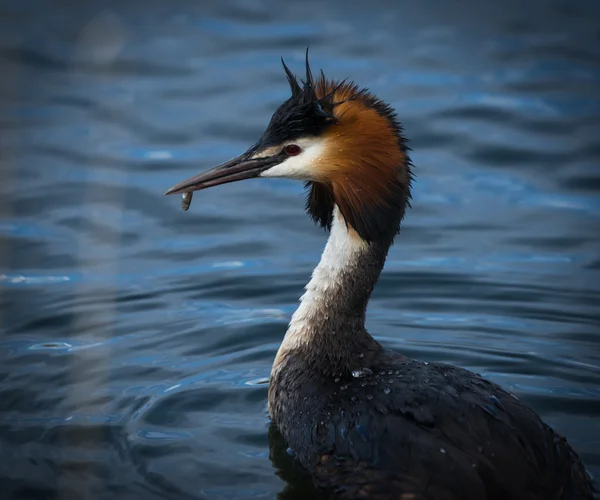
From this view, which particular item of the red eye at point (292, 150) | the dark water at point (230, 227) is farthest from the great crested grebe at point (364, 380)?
the dark water at point (230, 227)

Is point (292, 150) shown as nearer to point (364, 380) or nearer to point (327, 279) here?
point (327, 279)

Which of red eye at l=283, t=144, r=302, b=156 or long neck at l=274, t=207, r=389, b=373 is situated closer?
red eye at l=283, t=144, r=302, b=156

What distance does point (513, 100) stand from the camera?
37.3 feet

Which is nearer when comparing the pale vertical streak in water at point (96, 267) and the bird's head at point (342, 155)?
the bird's head at point (342, 155)

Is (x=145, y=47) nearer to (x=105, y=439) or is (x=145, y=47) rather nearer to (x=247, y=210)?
(x=247, y=210)

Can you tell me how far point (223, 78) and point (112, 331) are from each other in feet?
17.5

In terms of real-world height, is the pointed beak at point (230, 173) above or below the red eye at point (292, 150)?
below

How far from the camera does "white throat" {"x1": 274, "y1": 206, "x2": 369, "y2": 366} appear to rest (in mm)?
5875

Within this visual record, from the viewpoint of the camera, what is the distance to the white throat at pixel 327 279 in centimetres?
588

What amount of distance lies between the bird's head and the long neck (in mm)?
145

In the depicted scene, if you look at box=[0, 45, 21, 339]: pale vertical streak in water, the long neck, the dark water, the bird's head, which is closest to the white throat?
the long neck

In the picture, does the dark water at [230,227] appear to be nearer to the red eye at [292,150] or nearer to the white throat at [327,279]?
the white throat at [327,279]

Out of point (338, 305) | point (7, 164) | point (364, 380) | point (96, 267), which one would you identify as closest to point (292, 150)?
→ point (338, 305)

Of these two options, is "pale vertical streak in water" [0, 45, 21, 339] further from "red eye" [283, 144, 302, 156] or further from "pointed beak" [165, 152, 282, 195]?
"red eye" [283, 144, 302, 156]
